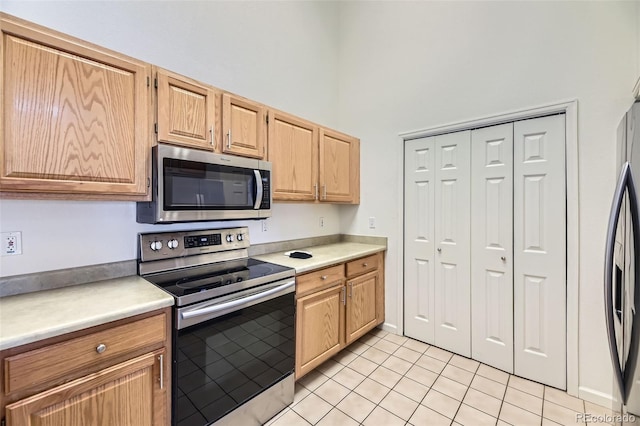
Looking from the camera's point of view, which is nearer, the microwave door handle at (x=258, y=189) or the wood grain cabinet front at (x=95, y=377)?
the wood grain cabinet front at (x=95, y=377)

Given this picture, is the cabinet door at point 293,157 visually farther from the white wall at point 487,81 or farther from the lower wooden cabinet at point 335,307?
the white wall at point 487,81

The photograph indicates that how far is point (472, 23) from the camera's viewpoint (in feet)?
7.83

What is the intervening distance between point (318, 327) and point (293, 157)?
4.44ft

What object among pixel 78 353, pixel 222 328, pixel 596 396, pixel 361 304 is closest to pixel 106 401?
pixel 78 353

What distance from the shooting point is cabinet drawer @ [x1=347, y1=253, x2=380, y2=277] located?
8.04 feet

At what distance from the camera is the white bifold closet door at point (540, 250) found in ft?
6.62

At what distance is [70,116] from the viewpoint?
50.2 inches

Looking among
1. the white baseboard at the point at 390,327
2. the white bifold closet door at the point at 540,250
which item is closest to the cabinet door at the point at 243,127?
the white bifold closet door at the point at 540,250

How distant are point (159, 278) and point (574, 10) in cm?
326

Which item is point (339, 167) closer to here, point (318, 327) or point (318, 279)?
point (318, 279)

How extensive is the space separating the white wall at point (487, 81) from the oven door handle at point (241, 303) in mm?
1481

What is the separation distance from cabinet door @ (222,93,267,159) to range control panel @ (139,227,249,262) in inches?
24.0

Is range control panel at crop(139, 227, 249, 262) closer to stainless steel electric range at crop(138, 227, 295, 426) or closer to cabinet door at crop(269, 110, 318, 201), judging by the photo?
stainless steel electric range at crop(138, 227, 295, 426)

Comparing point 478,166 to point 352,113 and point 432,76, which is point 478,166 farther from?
point 352,113
